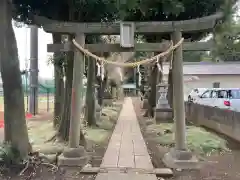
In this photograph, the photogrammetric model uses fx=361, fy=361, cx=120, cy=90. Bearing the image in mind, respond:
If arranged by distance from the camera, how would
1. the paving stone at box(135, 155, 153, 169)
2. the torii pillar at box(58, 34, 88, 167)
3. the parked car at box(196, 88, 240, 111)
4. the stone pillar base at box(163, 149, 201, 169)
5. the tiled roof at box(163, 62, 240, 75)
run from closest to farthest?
the paving stone at box(135, 155, 153, 169), the stone pillar base at box(163, 149, 201, 169), the torii pillar at box(58, 34, 88, 167), the parked car at box(196, 88, 240, 111), the tiled roof at box(163, 62, 240, 75)

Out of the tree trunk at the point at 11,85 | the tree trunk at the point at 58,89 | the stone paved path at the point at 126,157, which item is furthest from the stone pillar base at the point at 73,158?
the tree trunk at the point at 58,89

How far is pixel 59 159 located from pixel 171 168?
2.48 metres

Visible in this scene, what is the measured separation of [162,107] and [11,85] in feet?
34.4

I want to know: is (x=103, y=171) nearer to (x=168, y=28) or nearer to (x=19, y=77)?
(x=19, y=77)

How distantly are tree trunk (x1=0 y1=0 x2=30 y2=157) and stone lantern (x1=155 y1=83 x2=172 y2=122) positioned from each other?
31.3 ft

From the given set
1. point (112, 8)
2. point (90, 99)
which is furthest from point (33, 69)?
point (112, 8)

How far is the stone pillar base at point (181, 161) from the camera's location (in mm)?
7859

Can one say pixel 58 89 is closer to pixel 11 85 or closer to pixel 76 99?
pixel 76 99

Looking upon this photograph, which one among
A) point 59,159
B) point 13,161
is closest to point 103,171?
point 59,159

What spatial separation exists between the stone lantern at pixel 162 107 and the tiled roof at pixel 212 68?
18284 millimetres

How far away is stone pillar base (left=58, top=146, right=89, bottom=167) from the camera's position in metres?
7.98

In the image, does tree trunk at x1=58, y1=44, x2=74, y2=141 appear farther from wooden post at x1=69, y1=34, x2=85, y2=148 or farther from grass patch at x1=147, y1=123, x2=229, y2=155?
grass patch at x1=147, y1=123, x2=229, y2=155

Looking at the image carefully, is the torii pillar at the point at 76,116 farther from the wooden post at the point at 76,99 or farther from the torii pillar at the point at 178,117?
the torii pillar at the point at 178,117

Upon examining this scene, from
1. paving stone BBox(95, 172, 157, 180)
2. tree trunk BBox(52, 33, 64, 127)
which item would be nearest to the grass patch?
paving stone BBox(95, 172, 157, 180)
